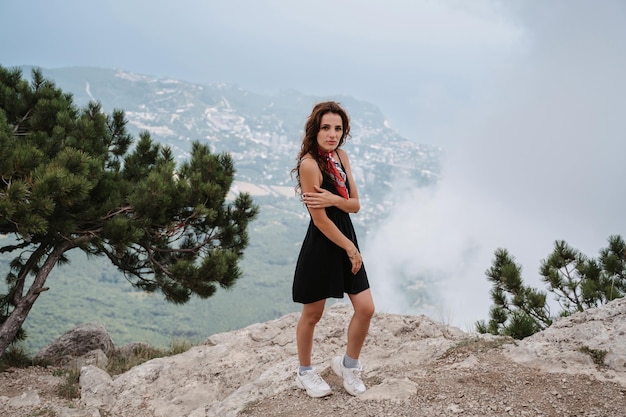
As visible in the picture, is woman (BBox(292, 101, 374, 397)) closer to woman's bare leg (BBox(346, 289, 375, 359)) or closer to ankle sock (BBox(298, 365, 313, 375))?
woman's bare leg (BBox(346, 289, 375, 359))

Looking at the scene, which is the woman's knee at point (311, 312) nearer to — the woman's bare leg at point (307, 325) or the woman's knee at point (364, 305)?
the woman's bare leg at point (307, 325)

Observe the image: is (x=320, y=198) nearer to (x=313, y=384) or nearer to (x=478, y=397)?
(x=313, y=384)

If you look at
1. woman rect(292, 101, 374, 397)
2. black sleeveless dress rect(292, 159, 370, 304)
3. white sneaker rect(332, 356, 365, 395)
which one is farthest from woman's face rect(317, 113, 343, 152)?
white sneaker rect(332, 356, 365, 395)

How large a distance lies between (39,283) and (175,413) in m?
4.06

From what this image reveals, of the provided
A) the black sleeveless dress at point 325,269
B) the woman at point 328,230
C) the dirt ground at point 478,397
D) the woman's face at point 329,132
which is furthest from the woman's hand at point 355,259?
the dirt ground at point 478,397

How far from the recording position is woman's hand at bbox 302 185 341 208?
335 centimetres

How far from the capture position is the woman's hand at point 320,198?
3346mm

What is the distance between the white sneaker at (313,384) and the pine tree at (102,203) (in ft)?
13.2

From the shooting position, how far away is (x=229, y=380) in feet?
18.1

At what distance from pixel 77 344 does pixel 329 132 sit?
713cm

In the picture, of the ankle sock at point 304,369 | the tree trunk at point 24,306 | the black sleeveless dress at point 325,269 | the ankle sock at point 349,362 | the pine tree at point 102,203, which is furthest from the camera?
the tree trunk at point 24,306

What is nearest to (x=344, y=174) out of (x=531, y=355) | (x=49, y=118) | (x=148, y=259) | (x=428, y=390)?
(x=428, y=390)

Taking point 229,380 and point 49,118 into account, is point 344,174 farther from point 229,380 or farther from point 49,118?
point 49,118

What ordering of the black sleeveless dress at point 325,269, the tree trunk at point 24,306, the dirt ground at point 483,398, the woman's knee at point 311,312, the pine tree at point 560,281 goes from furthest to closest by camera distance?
the tree trunk at point 24,306
the pine tree at point 560,281
the woman's knee at point 311,312
the black sleeveless dress at point 325,269
the dirt ground at point 483,398
